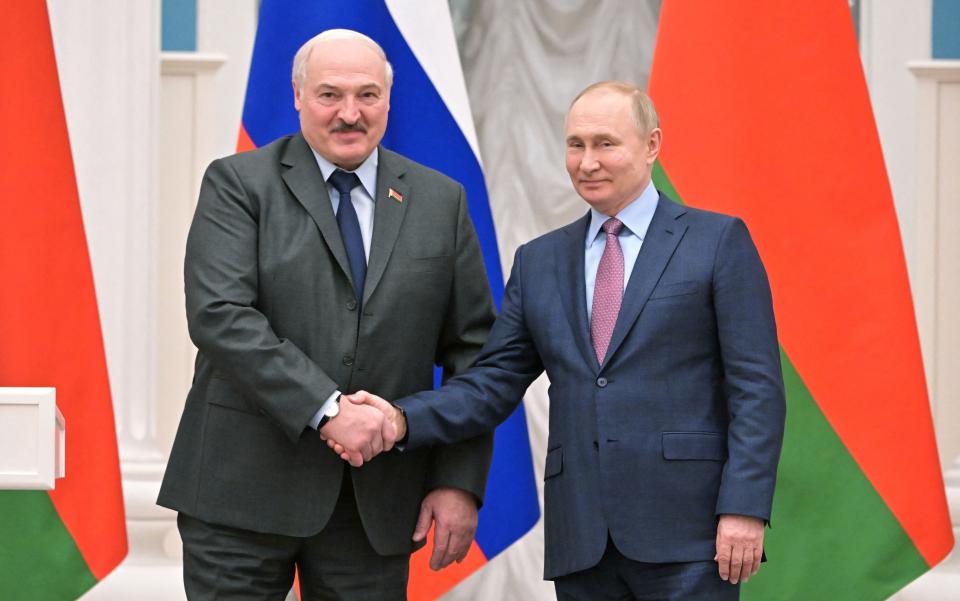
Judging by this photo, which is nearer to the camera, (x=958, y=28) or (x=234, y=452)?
(x=234, y=452)

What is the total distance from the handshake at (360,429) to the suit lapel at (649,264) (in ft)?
1.33

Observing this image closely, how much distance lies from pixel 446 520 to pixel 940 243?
225 centimetres

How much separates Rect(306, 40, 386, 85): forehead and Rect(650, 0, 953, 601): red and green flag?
954 mm

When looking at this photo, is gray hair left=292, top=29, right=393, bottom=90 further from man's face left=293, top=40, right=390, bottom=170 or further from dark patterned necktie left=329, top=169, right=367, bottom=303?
dark patterned necktie left=329, top=169, right=367, bottom=303

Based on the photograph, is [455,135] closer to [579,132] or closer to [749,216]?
[749,216]

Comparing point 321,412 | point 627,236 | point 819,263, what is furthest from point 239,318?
point 819,263

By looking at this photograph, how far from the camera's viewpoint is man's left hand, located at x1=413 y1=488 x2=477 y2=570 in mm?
2199

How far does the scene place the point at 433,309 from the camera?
2.21 meters

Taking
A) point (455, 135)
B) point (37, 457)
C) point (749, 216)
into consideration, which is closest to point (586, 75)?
point (455, 135)

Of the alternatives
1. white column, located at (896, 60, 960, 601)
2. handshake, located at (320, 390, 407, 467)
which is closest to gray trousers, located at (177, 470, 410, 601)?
handshake, located at (320, 390, 407, 467)

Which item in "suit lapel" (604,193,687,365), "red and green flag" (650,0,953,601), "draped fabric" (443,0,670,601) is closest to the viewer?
"suit lapel" (604,193,687,365)

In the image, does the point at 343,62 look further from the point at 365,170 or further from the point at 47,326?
the point at 47,326

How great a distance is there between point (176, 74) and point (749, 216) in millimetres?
1951

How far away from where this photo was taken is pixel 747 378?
1962mm
